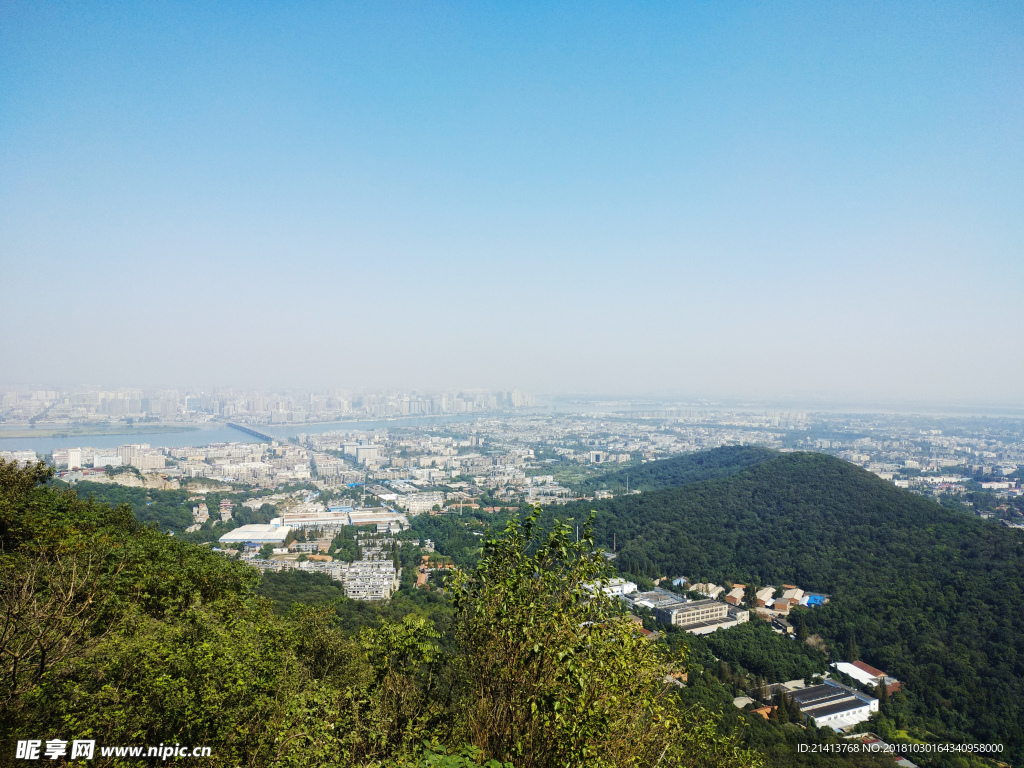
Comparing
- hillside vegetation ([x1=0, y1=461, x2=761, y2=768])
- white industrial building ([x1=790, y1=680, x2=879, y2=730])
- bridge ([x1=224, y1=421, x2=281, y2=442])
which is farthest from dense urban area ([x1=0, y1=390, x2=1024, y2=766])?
bridge ([x1=224, y1=421, x2=281, y2=442])

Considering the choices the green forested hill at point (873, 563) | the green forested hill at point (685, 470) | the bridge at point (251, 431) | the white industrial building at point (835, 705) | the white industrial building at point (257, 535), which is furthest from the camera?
the bridge at point (251, 431)

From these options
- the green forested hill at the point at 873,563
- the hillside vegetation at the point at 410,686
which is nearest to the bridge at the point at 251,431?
the green forested hill at the point at 873,563

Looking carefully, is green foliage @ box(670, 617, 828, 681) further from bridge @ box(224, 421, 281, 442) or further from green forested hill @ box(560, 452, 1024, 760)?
bridge @ box(224, 421, 281, 442)

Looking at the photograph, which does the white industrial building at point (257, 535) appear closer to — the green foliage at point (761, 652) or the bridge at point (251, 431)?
the green foliage at point (761, 652)

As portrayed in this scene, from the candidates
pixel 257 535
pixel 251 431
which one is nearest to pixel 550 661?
pixel 257 535

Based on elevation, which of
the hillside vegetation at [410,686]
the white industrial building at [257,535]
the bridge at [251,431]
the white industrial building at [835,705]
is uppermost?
the hillside vegetation at [410,686]

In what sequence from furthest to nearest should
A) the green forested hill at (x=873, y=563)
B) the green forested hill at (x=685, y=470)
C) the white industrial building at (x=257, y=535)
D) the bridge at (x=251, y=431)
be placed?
1. the bridge at (x=251, y=431)
2. the green forested hill at (x=685, y=470)
3. the white industrial building at (x=257, y=535)
4. the green forested hill at (x=873, y=563)

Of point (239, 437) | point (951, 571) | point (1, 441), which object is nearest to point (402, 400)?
point (239, 437)

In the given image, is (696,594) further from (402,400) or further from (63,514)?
(402,400)

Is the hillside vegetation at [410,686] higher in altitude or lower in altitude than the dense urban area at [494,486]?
higher
